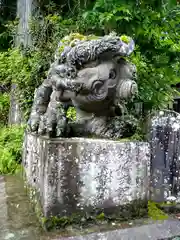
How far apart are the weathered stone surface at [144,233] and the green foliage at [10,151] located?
246 cm

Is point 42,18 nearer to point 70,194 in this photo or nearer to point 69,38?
point 69,38

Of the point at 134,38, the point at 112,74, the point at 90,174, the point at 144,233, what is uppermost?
the point at 134,38

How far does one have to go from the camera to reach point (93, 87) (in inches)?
70.4

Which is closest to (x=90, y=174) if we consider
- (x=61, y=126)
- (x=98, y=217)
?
(x=98, y=217)

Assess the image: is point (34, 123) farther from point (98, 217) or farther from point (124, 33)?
point (124, 33)

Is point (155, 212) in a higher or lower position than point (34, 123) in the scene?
lower

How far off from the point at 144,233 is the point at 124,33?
106 inches

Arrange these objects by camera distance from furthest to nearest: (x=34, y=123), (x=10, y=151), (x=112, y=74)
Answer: (x=10, y=151) → (x=34, y=123) → (x=112, y=74)

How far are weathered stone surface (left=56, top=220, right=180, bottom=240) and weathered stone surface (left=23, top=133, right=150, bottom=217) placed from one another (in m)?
0.19

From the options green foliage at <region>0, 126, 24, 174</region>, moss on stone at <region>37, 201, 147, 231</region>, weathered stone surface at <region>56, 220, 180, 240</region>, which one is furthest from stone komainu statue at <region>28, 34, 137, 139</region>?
green foliage at <region>0, 126, 24, 174</region>

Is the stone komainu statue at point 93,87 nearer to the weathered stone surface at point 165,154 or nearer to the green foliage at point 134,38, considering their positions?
the weathered stone surface at point 165,154

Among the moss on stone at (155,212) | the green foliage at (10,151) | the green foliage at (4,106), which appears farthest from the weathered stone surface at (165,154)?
the green foliage at (4,106)

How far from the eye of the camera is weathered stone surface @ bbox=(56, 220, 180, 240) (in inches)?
61.1

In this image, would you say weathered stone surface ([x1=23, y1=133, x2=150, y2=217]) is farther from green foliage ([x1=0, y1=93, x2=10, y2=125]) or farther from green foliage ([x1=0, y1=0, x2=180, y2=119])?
green foliage ([x1=0, y1=93, x2=10, y2=125])
